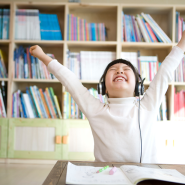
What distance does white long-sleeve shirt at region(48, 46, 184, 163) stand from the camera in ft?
2.64

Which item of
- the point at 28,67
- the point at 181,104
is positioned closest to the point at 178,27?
the point at 181,104

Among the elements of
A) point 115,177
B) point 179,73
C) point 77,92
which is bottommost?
point 115,177

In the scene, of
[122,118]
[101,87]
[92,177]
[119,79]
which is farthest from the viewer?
[101,87]

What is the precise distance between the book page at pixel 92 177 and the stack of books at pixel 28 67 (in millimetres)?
1768

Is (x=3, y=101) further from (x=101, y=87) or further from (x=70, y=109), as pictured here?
(x=101, y=87)

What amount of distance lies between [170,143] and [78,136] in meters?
1.01

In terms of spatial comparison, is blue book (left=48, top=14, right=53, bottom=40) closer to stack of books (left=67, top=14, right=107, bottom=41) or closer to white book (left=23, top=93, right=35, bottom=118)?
stack of books (left=67, top=14, right=107, bottom=41)

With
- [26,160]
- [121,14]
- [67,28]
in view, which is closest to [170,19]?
[121,14]

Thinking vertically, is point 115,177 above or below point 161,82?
below

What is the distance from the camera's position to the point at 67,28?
226 centimetres

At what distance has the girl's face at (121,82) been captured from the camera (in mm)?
929

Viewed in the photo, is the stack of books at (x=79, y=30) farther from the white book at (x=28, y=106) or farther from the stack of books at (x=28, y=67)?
the white book at (x=28, y=106)

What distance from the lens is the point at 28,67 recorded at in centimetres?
226

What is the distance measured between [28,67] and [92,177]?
1971 millimetres
